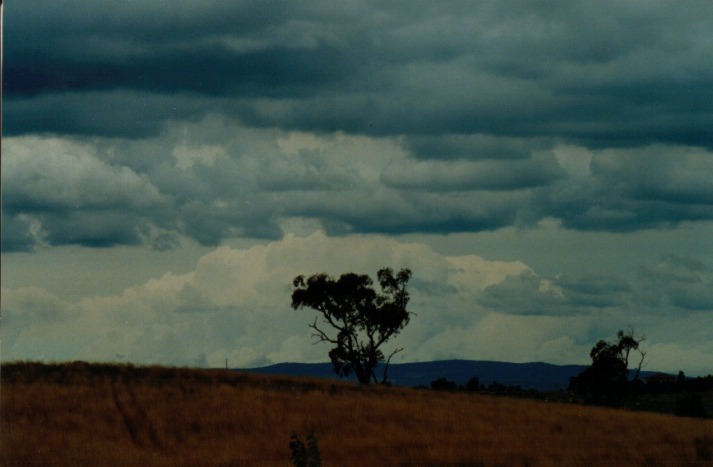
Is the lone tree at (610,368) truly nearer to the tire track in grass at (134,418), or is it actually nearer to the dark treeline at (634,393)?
the dark treeline at (634,393)

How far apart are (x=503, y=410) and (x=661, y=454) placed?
15227mm

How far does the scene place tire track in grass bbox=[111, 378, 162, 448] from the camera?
38875 millimetres

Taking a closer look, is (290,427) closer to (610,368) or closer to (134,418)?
(134,418)

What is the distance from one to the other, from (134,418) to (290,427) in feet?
23.8

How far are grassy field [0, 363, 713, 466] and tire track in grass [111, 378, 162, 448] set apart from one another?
0.06 metres

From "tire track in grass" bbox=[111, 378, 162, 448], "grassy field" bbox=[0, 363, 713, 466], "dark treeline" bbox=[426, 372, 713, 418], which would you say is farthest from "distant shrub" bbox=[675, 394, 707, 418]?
"tire track in grass" bbox=[111, 378, 162, 448]

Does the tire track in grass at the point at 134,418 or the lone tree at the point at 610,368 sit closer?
the tire track in grass at the point at 134,418

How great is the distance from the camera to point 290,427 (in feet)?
135

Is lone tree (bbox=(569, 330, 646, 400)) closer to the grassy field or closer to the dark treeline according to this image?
the dark treeline

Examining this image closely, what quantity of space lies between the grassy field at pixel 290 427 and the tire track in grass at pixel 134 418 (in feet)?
0.20

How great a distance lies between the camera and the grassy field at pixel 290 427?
33812 millimetres

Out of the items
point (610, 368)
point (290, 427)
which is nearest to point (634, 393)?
point (610, 368)

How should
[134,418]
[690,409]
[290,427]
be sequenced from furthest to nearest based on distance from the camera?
1. [690,409]
2. [134,418]
3. [290,427]

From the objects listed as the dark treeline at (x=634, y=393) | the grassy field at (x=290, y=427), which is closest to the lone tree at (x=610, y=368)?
the dark treeline at (x=634, y=393)
